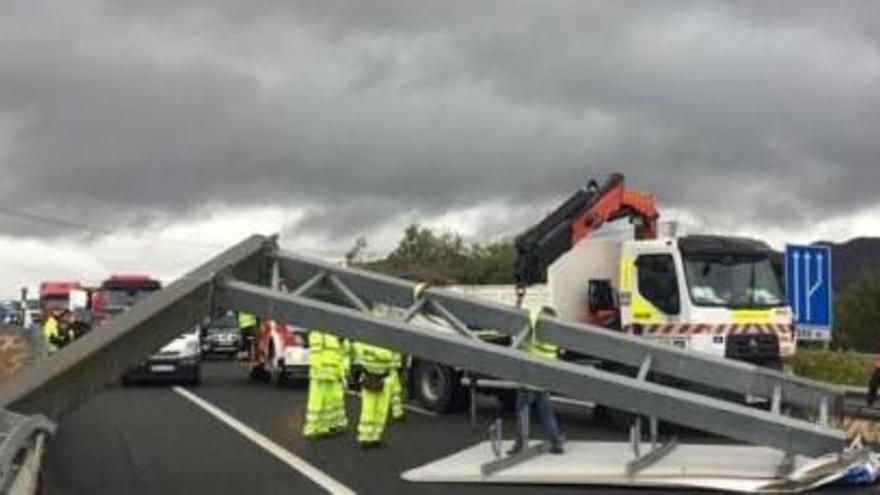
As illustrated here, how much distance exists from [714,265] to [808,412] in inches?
232

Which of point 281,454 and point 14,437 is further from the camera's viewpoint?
point 281,454

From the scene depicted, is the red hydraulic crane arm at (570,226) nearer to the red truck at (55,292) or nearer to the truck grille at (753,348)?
the truck grille at (753,348)

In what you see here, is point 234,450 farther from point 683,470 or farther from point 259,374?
point 259,374

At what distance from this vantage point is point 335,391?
61.3 ft

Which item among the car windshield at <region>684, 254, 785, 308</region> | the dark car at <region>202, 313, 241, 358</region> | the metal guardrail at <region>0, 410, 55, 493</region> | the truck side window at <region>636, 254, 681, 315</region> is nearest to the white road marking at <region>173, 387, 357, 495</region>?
the metal guardrail at <region>0, 410, 55, 493</region>

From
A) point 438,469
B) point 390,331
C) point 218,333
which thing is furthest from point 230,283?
point 218,333

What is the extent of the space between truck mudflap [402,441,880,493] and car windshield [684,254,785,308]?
4.29m

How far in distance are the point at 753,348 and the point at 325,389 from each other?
5.83 metres

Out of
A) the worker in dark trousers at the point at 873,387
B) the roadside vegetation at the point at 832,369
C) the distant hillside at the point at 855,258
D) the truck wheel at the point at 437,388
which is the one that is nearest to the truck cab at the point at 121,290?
the truck wheel at the point at 437,388

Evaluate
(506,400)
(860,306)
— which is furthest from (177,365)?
(860,306)

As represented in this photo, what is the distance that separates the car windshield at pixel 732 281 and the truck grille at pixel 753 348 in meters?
0.46

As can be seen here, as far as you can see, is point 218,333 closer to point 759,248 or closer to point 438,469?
point 759,248

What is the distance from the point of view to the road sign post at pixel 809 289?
1948 cm

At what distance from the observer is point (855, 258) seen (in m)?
139
